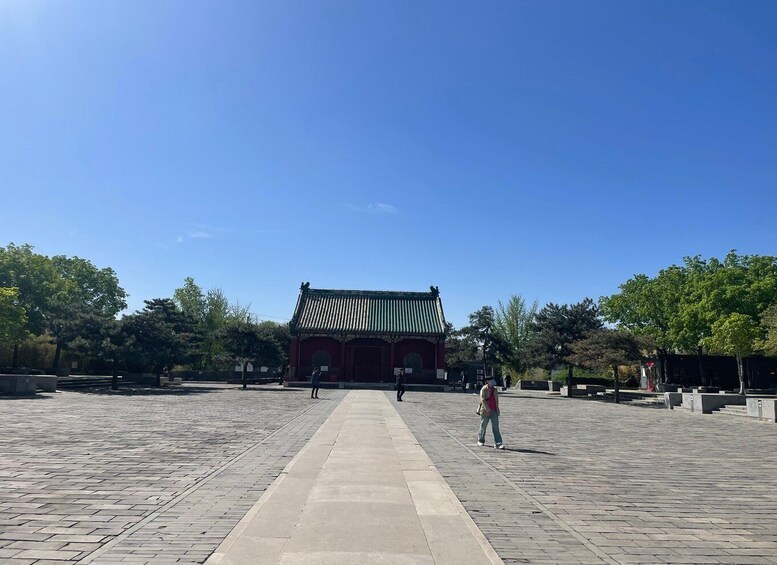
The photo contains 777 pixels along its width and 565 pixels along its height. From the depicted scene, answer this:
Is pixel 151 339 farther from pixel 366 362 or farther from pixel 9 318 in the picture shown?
pixel 366 362

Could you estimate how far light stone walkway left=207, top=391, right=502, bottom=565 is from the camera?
4.67m

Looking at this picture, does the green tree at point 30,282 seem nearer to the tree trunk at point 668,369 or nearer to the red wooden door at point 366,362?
the red wooden door at point 366,362

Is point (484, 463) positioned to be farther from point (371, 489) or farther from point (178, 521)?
point (178, 521)

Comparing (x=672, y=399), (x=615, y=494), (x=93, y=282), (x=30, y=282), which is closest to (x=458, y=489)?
(x=615, y=494)

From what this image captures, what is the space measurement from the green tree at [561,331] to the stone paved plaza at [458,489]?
80.7ft

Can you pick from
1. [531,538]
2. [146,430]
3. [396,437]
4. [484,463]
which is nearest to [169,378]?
[146,430]

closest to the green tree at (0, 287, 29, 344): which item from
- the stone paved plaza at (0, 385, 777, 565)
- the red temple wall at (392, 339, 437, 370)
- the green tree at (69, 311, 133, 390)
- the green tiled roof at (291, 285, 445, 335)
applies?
the green tree at (69, 311, 133, 390)

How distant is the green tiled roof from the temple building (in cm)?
8

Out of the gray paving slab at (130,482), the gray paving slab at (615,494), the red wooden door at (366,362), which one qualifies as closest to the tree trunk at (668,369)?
the red wooden door at (366,362)

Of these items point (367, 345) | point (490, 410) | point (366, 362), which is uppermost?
point (367, 345)

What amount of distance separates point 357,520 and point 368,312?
42279 millimetres

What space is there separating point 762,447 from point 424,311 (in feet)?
117

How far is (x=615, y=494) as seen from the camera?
748cm

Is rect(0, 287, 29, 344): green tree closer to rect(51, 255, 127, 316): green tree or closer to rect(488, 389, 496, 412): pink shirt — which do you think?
rect(51, 255, 127, 316): green tree
